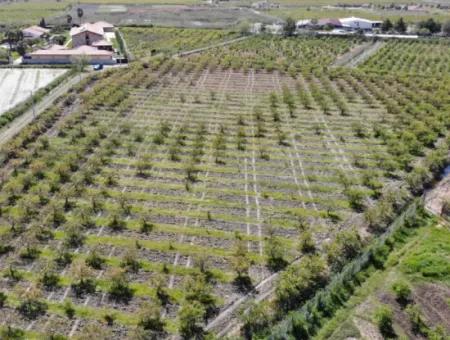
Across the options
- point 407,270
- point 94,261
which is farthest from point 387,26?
point 94,261

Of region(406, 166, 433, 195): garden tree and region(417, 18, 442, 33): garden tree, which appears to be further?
region(417, 18, 442, 33): garden tree

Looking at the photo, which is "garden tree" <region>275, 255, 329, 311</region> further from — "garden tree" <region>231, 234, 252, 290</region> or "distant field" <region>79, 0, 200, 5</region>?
"distant field" <region>79, 0, 200, 5</region>

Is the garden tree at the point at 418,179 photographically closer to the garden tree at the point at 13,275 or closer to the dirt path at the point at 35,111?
the garden tree at the point at 13,275

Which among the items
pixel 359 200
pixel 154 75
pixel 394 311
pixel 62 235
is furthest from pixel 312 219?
pixel 154 75

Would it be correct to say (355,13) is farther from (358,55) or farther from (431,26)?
(358,55)

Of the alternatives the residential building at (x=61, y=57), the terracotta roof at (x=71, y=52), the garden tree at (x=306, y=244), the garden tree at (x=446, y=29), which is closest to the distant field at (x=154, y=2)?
the terracotta roof at (x=71, y=52)

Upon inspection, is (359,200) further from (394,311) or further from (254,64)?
(254,64)


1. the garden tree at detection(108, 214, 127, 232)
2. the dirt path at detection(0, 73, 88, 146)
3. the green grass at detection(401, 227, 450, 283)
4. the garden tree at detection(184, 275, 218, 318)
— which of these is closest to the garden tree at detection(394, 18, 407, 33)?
the dirt path at detection(0, 73, 88, 146)
